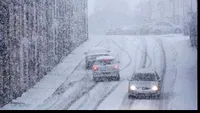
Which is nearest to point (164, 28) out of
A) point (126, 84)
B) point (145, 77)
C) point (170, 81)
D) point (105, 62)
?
point (170, 81)

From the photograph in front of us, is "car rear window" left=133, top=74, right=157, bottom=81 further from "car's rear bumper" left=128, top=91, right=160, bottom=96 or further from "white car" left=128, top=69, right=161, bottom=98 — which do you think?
"car's rear bumper" left=128, top=91, right=160, bottom=96

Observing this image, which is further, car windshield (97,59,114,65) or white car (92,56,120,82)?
car windshield (97,59,114,65)

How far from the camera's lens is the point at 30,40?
30.1m

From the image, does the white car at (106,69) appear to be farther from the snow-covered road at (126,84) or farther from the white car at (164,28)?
the white car at (164,28)

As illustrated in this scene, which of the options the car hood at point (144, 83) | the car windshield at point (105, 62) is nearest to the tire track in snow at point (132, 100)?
the car hood at point (144, 83)

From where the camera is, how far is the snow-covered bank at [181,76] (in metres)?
22.6

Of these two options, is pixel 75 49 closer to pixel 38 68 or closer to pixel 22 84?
pixel 38 68

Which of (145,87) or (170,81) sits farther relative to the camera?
(170,81)

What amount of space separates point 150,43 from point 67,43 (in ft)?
33.4

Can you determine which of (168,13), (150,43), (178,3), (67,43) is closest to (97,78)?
(67,43)

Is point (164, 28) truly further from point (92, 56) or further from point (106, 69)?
point (106, 69)

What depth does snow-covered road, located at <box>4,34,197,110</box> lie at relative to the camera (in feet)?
74.5

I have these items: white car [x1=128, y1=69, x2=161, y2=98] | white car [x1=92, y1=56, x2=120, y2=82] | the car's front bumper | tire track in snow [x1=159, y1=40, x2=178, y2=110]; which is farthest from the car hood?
white car [x1=92, y1=56, x2=120, y2=82]

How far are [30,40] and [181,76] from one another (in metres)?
12.1
